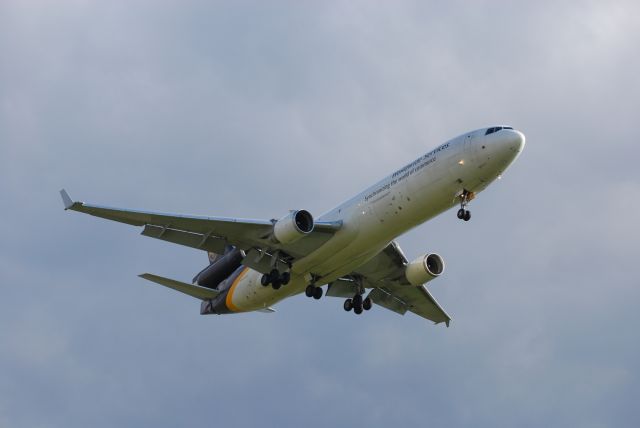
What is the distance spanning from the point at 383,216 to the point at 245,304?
10628mm

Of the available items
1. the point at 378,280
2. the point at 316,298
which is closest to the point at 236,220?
the point at 316,298

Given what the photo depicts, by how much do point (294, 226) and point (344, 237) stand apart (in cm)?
260

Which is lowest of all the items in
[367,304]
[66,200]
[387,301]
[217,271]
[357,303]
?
[66,200]

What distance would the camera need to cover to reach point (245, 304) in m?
52.0

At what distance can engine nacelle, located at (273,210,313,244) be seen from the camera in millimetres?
44938

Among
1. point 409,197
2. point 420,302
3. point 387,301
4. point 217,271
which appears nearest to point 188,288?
point 217,271

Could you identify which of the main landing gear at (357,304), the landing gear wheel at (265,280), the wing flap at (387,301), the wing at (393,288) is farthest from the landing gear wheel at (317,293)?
the wing flap at (387,301)

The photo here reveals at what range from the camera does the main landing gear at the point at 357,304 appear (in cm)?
5322

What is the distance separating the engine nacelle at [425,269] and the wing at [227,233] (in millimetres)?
6410

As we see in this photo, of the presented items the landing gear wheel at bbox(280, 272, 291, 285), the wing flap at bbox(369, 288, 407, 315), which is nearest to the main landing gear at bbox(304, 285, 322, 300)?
the landing gear wheel at bbox(280, 272, 291, 285)

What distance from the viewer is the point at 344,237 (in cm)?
4612

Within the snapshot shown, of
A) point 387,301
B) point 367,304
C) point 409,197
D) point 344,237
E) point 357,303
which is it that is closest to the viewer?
point 409,197

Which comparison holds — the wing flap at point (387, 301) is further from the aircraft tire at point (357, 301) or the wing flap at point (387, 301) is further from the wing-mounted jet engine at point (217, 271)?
the wing-mounted jet engine at point (217, 271)

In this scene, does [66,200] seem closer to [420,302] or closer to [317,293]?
[317,293]
